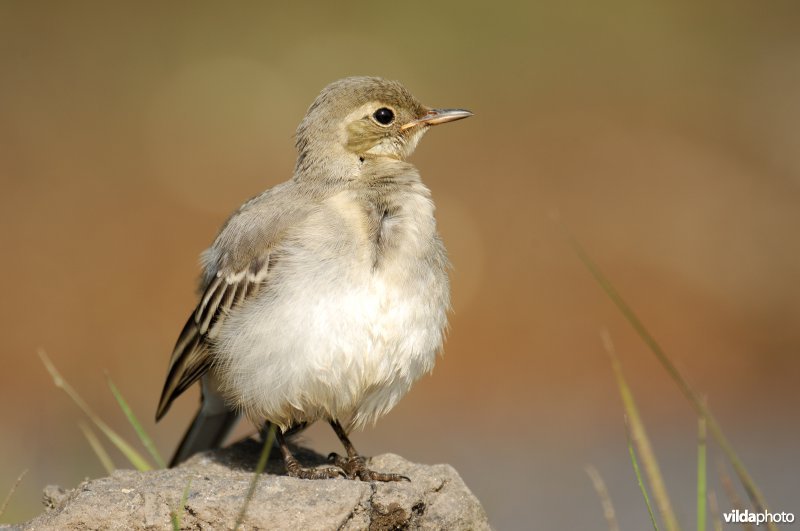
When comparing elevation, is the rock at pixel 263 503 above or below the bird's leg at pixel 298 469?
below

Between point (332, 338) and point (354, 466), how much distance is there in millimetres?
916

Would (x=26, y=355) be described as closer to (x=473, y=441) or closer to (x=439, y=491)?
(x=473, y=441)

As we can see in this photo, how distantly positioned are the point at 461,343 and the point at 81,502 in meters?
9.21

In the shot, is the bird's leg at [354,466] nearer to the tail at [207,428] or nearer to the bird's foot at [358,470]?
the bird's foot at [358,470]

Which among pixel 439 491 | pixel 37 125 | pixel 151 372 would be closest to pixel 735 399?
pixel 151 372

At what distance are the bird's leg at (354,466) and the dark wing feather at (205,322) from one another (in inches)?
36.3

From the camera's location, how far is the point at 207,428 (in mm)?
8086

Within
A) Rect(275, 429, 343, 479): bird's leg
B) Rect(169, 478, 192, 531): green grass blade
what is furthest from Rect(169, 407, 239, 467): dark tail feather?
Rect(169, 478, 192, 531): green grass blade

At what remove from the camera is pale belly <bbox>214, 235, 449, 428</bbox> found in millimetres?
6621

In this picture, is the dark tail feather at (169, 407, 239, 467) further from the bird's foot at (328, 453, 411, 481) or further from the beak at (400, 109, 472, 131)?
the beak at (400, 109, 472, 131)

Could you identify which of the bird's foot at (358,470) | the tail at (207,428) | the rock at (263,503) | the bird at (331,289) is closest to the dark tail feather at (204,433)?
the tail at (207,428)

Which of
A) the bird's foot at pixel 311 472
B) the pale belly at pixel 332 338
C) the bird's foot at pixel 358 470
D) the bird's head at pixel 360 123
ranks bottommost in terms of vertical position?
the bird's foot at pixel 311 472

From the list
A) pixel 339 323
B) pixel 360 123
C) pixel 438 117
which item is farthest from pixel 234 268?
pixel 438 117

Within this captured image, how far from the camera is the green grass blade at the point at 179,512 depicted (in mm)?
5417
